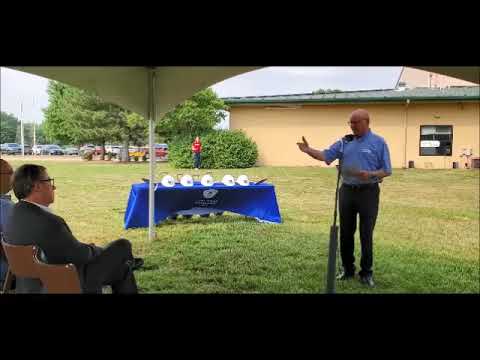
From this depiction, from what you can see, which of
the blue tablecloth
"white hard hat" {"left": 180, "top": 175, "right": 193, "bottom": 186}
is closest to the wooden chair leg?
the blue tablecloth

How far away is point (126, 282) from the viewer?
3.25m

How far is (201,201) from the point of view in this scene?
24.5ft

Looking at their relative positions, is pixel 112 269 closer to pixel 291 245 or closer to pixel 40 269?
pixel 40 269

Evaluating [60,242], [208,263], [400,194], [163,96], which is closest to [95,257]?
[60,242]

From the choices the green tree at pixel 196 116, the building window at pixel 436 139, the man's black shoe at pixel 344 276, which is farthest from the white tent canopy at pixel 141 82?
the building window at pixel 436 139

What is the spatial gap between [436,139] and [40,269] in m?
19.5

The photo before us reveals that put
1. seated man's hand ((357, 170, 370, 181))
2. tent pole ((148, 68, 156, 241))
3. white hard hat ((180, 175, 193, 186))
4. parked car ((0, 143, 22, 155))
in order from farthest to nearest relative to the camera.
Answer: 1. parked car ((0, 143, 22, 155))
2. white hard hat ((180, 175, 193, 186))
3. tent pole ((148, 68, 156, 241))
4. seated man's hand ((357, 170, 370, 181))

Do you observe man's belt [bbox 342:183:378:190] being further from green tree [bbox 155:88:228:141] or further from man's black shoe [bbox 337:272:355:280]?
green tree [bbox 155:88:228:141]

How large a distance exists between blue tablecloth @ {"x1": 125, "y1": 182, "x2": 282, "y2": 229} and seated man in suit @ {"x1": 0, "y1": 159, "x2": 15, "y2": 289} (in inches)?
133

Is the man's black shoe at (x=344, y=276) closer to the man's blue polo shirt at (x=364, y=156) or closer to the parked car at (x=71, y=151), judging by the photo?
the man's blue polo shirt at (x=364, y=156)

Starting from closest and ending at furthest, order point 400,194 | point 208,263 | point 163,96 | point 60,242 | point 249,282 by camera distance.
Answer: point 60,242
point 249,282
point 208,263
point 163,96
point 400,194

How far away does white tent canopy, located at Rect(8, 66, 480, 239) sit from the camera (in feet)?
16.1
